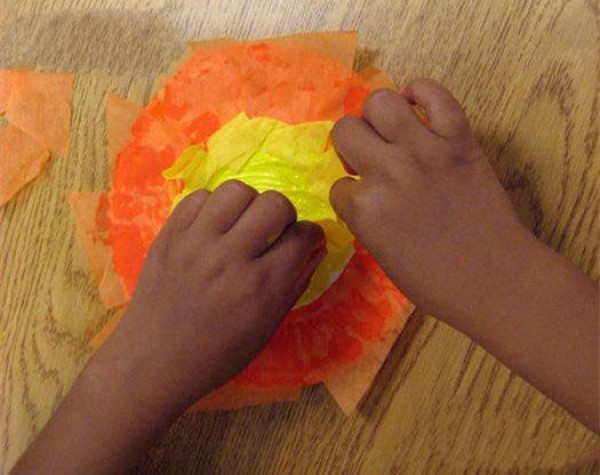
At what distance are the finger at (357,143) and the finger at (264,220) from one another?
0.18ft

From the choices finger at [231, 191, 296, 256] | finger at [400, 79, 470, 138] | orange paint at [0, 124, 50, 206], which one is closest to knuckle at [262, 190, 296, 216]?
finger at [231, 191, 296, 256]

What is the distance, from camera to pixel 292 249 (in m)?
0.52

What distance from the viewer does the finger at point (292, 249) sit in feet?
1.70

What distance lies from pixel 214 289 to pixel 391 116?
178mm

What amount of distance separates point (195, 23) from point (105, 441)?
350 mm

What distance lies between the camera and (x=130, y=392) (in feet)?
1.74

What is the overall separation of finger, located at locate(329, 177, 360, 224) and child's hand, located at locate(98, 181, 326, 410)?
23 mm

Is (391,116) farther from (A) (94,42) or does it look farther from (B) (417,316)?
(A) (94,42)

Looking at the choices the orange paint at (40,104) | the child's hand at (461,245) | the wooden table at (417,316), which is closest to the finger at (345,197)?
the child's hand at (461,245)

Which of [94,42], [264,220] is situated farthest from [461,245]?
[94,42]

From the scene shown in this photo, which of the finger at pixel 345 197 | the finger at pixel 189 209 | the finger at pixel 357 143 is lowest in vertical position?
the finger at pixel 189 209

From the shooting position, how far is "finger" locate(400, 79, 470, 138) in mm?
498

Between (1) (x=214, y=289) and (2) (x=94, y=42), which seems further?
(2) (x=94, y=42)

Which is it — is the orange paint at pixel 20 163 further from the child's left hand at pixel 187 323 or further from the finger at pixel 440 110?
the finger at pixel 440 110
